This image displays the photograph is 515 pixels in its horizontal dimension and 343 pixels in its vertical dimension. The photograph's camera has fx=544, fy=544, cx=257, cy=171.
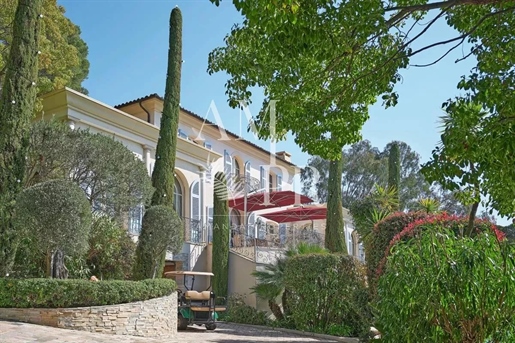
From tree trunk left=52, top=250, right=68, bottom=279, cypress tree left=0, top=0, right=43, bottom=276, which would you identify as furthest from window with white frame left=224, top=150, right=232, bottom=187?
tree trunk left=52, top=250, right=68, bottom=279

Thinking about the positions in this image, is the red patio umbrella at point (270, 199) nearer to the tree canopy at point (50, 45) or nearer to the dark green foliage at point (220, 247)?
the dark green foliage at point (220, 247)

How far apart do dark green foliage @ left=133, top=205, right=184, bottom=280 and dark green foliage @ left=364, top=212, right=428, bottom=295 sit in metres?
5.11

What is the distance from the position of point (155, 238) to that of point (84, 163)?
2.59m

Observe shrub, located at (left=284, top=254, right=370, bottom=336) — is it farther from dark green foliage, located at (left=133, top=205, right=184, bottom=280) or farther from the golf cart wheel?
dark green foliage, located at (left=133, top=205, right=184, bottom=280)

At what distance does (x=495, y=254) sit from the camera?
4.68 m

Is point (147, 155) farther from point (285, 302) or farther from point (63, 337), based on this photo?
point (63, 337)

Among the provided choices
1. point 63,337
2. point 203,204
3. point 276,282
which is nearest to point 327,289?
point 276,282

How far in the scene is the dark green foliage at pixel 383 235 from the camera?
11.5 m

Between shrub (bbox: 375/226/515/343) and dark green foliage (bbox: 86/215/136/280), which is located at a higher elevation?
dark green foliage (bbox: 86/215/136/280)

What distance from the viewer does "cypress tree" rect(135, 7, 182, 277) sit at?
1602cm

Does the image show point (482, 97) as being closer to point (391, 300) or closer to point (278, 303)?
point (391, 300)

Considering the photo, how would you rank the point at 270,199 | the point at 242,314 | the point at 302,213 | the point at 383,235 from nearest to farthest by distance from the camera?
the point at 383,235 < the point at 242,314 < the point at 270,199 < the point at 302,213

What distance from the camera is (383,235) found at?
11625 mm

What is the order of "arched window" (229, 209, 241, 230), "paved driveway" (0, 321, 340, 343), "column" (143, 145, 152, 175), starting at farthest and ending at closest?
"arched window" (229, 209, 241, 230), "column" (143, 145, 152, 175), "paved driveway" (0, 321, 340, 343)
